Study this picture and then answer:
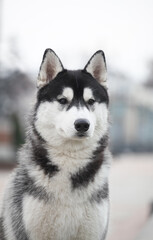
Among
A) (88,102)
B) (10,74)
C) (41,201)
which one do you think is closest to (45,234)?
(41,201)

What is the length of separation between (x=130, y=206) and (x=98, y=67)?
832 cm

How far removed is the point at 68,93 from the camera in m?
5.20

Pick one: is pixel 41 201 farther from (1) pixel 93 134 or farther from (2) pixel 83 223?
(1) pixel 93 134

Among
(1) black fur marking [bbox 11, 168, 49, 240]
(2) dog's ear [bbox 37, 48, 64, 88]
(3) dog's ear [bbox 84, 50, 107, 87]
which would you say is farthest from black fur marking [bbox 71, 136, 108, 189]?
(2) dog's ear [bbox 37, 48, 64, 88]

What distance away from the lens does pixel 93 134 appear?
523cm

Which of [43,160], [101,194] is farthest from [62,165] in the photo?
[101,194]

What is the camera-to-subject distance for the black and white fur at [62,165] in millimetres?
5020

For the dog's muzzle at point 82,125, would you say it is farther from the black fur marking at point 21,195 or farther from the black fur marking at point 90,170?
the black fur marking at point 21,195

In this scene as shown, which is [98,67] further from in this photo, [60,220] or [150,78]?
[150,78]

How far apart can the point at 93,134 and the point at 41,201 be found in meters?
0.79

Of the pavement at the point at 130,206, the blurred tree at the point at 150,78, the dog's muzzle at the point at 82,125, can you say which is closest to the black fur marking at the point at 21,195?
the dog's muzzle at the point at 82,125

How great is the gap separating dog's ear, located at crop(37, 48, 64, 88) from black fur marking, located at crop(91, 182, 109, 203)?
115 cm

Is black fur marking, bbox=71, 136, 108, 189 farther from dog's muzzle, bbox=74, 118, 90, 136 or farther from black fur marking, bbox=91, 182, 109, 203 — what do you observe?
dog's muzzle, bbox=74, 118, 90, 136

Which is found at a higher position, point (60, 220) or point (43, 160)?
point (43, 160)
